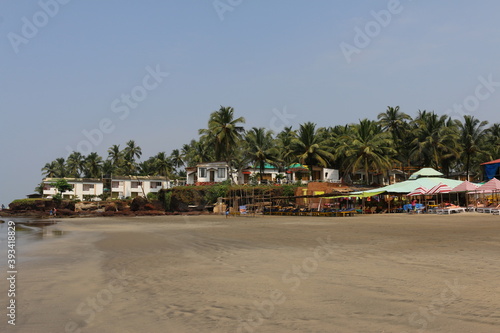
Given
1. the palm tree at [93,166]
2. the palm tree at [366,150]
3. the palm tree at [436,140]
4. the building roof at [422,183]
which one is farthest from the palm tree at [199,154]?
the building roof at [422,183]

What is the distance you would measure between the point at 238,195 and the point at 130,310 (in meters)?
47.3

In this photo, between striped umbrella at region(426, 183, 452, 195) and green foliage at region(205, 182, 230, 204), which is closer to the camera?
striped umbrella at region(426, 183, 452, 195)

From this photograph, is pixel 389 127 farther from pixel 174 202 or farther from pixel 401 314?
pixel 401 314

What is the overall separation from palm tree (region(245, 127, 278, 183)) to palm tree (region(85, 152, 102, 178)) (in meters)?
48.6

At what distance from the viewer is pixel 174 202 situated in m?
56.5

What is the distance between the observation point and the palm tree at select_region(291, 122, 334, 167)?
57969 millimetres

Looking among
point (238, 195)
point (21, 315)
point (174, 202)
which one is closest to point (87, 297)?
point (21, 315)

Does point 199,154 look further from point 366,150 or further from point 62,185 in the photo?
point 366,150

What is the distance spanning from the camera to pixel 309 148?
57.8m

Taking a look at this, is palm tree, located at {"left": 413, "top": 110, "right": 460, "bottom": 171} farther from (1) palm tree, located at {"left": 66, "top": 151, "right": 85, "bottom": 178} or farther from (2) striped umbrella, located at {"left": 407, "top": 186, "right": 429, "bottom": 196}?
(1) palm tree, located at {"left": 66, "top": 151, "right": 85, "bottom": 178}

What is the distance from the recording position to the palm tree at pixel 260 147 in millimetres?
58406

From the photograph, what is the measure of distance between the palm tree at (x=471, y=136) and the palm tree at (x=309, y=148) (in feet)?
66.3

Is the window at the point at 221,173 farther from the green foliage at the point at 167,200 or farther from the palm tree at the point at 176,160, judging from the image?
the palm tree at the point at 176,160

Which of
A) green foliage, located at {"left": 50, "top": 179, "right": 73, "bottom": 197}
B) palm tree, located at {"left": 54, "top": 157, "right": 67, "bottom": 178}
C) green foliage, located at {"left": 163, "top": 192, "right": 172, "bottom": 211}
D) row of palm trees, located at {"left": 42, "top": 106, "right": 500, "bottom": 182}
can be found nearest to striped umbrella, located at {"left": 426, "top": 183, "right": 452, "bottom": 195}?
row of palm trees, located at {"left": 42, "top": 106, "right": 500, "bottom": 182}
